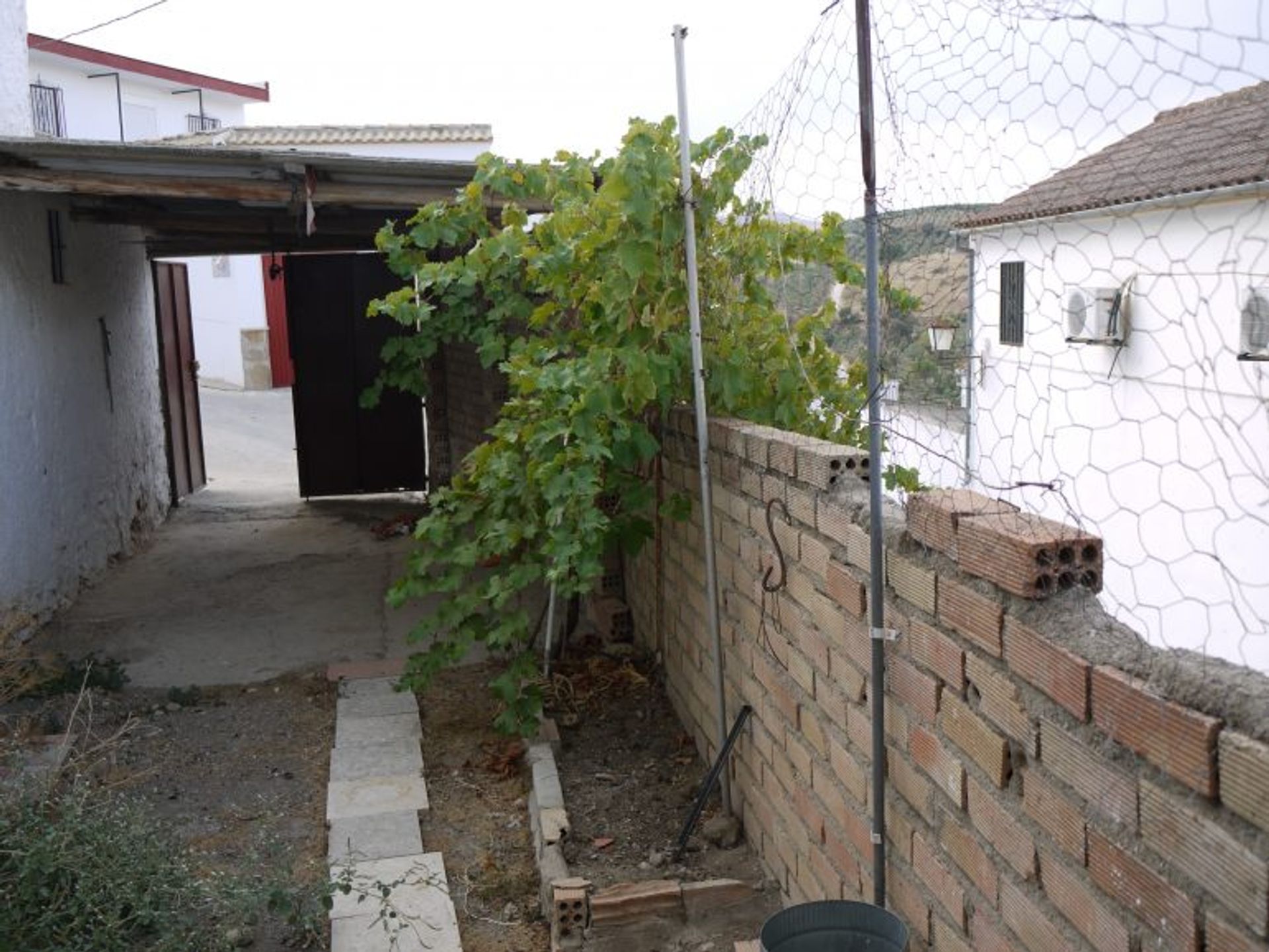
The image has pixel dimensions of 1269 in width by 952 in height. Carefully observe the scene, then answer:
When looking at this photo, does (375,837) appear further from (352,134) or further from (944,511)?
(352,134)

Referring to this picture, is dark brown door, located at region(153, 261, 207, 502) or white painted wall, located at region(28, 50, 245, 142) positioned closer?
dark brown door, located at region(153, 261, 207, 502)

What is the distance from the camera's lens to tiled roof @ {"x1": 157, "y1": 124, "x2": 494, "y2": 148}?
836 inches

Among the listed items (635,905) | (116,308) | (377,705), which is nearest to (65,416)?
(116,308)

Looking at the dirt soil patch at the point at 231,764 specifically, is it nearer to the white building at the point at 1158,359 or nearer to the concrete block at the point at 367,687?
the concrete block at the point at 367,687

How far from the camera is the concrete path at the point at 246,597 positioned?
642 centimetres

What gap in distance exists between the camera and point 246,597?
25.1ft

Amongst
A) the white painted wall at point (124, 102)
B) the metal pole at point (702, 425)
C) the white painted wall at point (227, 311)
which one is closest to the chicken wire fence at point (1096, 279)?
→ the metal pole at point (702, 425)

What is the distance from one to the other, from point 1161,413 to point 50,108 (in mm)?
30913

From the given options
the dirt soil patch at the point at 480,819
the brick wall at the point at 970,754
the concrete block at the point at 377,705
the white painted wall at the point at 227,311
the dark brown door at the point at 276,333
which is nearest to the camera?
the brick wall at the point at 970,754

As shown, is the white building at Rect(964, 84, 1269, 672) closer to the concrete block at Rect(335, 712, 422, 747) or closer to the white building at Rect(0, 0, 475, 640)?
the concrete block at Rect(335, 712, 422, 747)

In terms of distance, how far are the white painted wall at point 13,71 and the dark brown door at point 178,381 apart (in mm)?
3510

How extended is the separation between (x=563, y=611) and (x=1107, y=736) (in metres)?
4.38

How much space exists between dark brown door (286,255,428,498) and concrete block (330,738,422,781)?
6343 millimetres

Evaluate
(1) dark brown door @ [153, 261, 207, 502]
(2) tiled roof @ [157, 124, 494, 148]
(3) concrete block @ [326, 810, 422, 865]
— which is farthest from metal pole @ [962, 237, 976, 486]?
(2) tiled roof @ [157, 124, 494, 148]
